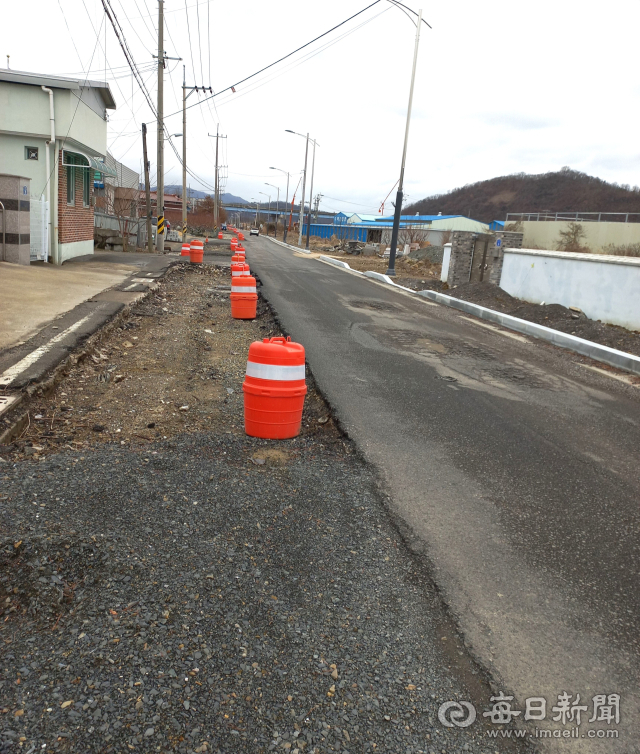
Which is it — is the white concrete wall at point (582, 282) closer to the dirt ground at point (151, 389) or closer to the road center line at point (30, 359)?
the dirt ground at point (151, 389)

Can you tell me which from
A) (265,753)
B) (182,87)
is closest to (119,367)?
(265,753)

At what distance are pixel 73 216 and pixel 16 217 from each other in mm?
4111

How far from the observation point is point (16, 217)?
1472 centimetres

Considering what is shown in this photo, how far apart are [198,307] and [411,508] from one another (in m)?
9.85

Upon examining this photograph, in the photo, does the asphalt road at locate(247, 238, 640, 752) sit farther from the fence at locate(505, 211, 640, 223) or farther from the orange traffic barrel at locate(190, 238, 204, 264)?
the fence at locate(505, 211, 640, 223)

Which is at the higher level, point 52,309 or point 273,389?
point 273,389

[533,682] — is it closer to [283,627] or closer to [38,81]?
[283,627]

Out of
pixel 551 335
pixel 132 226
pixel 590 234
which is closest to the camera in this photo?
pixel 551 335

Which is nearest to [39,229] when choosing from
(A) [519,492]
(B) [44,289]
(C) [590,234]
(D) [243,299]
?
(B) [44,289]

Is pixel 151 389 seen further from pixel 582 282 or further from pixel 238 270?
pixel 582 282

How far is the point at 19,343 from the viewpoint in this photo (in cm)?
702

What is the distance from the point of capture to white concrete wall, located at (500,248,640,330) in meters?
11.7

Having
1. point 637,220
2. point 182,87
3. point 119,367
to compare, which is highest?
point 182,87

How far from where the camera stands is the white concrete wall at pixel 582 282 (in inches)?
461
